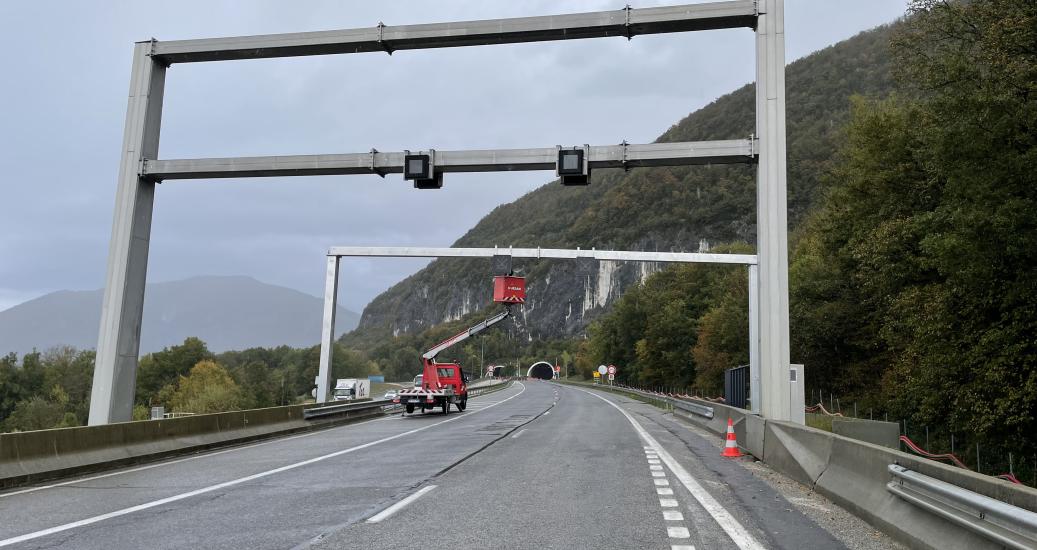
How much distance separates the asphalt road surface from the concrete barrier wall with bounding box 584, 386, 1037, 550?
0.66m

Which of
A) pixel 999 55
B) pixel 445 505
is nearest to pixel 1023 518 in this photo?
pixel 445 505

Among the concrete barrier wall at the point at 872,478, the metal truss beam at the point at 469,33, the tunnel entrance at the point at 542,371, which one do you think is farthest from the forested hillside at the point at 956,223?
the tunnel entrance at the point at 542,371

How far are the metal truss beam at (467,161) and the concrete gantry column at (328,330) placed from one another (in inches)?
423

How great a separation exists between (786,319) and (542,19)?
24.6 ft

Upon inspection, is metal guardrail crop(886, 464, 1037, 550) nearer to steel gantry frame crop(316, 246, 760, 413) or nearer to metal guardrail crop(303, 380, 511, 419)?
steel gantry frame crop(316, 246, 760, 413)

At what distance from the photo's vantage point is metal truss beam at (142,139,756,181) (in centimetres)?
1499

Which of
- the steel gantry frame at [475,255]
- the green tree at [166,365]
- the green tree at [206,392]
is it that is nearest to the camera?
the steel gantry frame at [475,255]

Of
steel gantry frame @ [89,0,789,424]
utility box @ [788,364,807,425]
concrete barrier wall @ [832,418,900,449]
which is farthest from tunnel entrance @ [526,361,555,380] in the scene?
concrete barrier wall @ [832,418,900,449]

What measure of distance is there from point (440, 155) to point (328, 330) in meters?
13.2

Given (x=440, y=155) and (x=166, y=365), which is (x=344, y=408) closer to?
(x=440, y=155)

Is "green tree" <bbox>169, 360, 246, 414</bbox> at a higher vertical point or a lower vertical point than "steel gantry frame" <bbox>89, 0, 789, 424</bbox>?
lower

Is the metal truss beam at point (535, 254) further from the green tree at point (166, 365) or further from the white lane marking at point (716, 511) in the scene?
the green tree at point (166, 365)

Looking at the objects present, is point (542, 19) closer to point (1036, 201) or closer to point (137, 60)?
point (137, 60)

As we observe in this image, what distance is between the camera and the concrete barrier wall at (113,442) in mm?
10680
